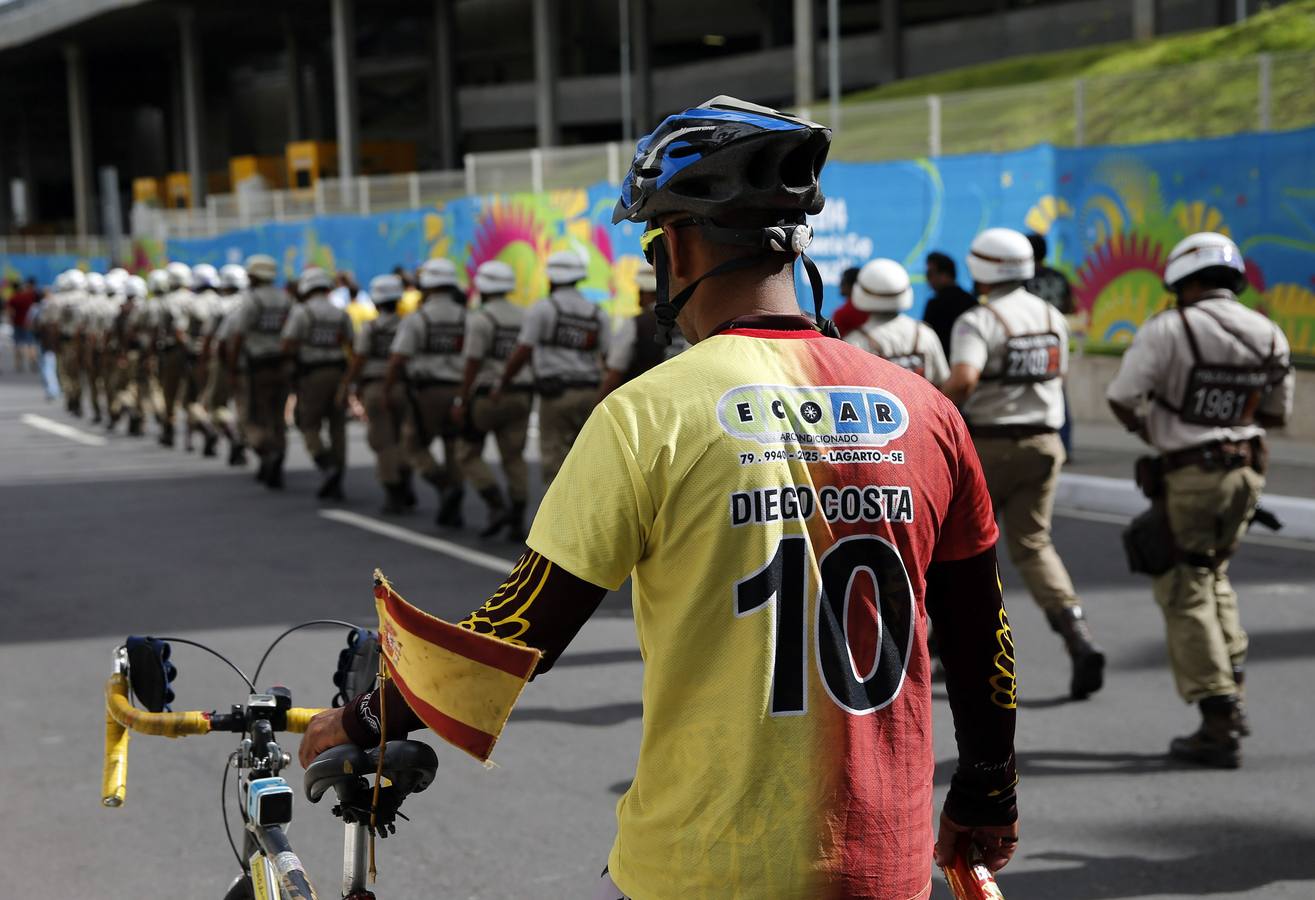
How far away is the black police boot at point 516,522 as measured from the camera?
1096 centimetres

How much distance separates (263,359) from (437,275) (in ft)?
11.2

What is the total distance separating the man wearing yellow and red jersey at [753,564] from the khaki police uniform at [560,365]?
839 centimetres

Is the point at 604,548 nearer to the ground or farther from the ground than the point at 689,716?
farther from the ground

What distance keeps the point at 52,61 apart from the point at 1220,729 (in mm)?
73646

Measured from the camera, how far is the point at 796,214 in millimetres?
2105

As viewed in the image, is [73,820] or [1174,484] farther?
[1174,484]

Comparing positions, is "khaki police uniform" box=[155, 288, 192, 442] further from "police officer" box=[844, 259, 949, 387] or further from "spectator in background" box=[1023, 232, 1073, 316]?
"police officer" box=[844, 259, 949, 387]

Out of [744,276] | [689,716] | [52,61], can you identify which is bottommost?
[689,716]

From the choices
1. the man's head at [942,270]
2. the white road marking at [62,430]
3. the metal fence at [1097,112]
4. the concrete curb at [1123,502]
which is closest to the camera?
the man's head at [942,270]

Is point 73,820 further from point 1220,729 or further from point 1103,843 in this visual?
point 1220,729

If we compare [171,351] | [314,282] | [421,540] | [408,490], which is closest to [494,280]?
A: [421,540]

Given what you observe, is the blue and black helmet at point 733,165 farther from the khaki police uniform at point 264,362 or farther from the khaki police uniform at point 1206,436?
the khaki police uniform at point 264,362

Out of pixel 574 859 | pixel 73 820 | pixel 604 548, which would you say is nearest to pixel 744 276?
pixel 604 548

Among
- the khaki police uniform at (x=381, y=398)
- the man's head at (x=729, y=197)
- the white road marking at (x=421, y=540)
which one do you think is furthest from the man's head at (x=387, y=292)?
the man's head at (x=729, y=197)
